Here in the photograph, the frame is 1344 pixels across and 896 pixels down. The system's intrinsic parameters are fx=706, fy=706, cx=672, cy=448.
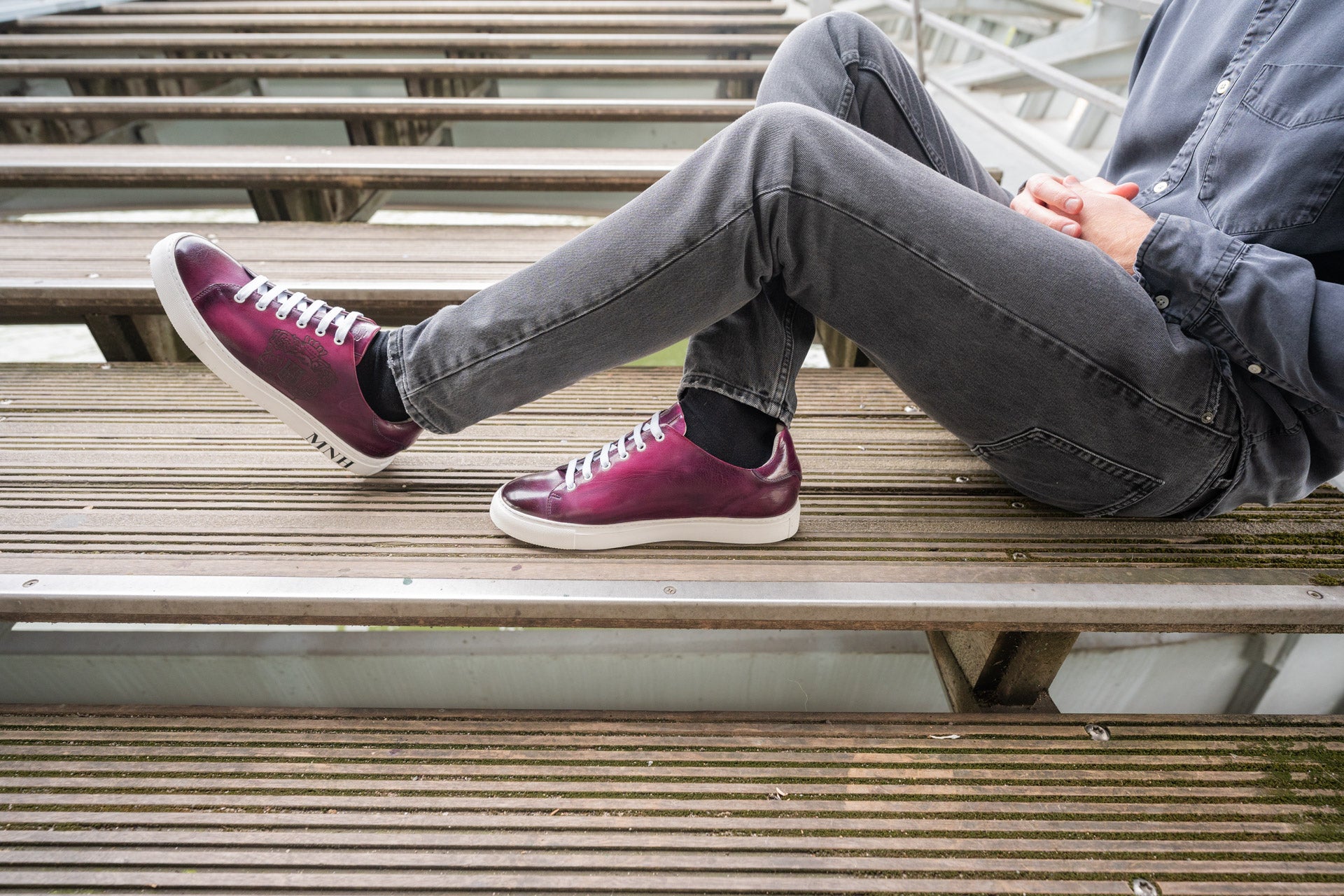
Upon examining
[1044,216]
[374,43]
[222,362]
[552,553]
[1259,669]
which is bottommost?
[1259,669]

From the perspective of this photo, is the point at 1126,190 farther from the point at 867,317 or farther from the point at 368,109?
the point at 368,109

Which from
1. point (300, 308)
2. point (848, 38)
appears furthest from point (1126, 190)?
point (300, 308)

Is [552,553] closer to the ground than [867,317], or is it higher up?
closer to the ground

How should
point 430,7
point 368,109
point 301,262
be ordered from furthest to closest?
point 430,7 → point 368,109 → point 301,262

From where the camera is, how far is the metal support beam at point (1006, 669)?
0.85 m

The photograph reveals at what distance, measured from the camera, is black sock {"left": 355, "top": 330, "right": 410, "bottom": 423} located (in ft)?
2.83

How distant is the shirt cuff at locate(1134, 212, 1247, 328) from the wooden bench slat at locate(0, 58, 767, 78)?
1.89m

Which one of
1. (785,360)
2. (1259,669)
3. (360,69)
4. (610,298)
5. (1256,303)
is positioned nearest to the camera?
(1256,303)

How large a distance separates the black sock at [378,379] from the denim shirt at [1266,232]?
83 cm

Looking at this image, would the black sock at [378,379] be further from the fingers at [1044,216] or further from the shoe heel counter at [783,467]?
the fingers at [1044,216]

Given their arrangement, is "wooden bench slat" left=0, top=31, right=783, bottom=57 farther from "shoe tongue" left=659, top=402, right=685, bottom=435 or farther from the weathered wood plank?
"shoe tongue" left=659, top=402, right=685, bottom=435

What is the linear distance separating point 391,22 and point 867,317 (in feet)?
9.17

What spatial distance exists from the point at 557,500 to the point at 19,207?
229 centimetres

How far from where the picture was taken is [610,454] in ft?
2.81
